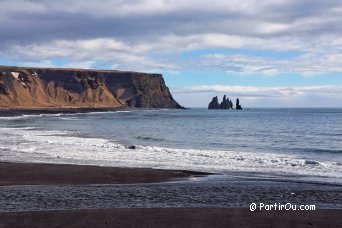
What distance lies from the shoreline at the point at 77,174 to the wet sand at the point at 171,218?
15.5ft

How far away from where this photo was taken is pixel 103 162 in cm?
1944

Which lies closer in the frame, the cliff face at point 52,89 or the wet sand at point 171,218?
the wet sand at point 171,218


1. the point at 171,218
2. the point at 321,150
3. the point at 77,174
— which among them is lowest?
the point at 321,150

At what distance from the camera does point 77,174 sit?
51.0 feet

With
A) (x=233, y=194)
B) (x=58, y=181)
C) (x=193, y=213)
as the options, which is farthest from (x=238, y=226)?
(x=58, y=181)

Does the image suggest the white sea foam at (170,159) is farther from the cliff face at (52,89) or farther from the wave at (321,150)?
the cliff face at (52,89)

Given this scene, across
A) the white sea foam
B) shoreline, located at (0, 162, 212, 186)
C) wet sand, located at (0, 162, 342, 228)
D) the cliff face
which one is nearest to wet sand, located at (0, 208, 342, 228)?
wet sand, located at (0, 162, 342, 228)

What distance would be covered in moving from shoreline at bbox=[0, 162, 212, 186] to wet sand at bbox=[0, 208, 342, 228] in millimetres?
4710

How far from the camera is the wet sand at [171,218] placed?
8.44 metres

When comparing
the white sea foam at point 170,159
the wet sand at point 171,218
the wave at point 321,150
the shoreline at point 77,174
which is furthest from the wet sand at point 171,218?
the wave at point 321,150

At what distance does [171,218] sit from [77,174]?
24.3ft

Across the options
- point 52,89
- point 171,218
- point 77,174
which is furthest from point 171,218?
point 52,89

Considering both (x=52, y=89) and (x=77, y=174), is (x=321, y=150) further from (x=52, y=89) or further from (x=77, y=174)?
(x=52, y=89)

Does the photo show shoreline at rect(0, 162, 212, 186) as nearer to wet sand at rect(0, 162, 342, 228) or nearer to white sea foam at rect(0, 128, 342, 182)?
white sea foam at rect(0, 128, 342, 182)
